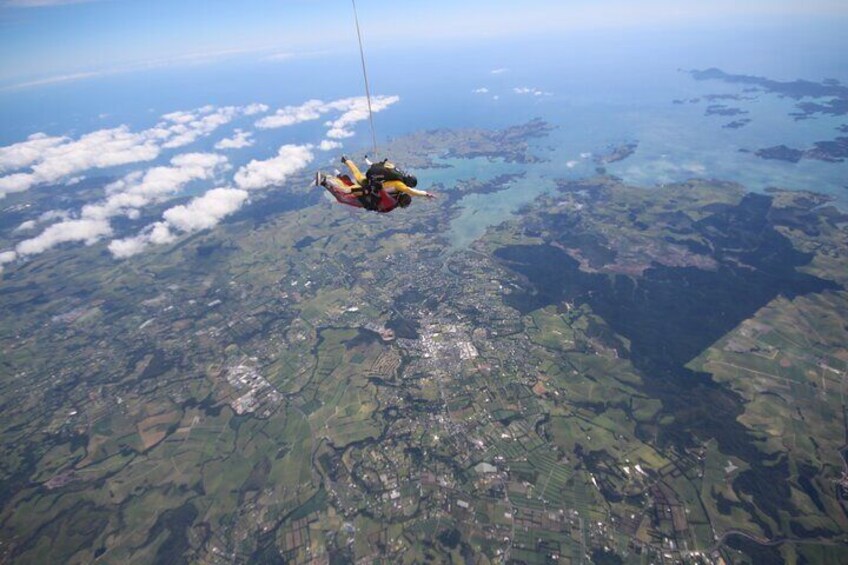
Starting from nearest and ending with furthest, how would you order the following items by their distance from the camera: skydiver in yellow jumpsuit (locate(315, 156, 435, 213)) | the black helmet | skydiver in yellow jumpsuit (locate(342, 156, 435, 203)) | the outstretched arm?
the outstretched arm < skydiver in yellow jumpsuit (locate(342, 156, 435, 203)) < skydiver in yellow jumpsuit (locate(315, 156, 435, 213)) < the black helmet

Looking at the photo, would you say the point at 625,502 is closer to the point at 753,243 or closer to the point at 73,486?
the point at 73,486

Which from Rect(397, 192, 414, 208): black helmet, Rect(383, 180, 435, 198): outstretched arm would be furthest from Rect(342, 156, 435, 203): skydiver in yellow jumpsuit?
Rect(397, 192, 414, 208): black helmet

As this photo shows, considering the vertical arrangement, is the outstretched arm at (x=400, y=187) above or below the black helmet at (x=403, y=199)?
above

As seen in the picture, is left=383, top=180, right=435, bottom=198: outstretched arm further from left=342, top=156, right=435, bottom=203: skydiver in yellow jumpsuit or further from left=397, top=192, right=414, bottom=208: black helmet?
left=397, top=192, right=414, bottom=208: black helmet

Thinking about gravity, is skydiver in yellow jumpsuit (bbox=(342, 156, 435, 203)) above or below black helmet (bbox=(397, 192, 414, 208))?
above

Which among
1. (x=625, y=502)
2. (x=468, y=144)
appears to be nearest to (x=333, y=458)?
(x=625, y=502)

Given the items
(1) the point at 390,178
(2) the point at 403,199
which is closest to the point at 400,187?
(1) the point at 390,178

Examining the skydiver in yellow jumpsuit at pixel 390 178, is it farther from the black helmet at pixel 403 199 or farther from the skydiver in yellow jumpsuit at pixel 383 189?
the black helmet at pixel 403 199

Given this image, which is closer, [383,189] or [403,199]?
[383,189]

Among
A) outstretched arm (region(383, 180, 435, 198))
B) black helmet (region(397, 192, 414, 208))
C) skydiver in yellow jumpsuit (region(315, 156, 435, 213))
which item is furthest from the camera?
black helmet (region(397, 192, 414, 208))

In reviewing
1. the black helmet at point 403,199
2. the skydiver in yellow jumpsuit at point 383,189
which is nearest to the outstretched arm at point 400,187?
the skydiver in yellow jumpsuit at point 383,189

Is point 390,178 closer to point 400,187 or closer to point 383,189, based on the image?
point 383,189
